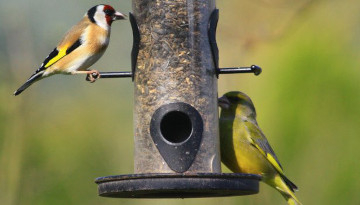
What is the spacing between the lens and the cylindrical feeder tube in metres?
9.59

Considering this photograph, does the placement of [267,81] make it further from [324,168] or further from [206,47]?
[206,47]

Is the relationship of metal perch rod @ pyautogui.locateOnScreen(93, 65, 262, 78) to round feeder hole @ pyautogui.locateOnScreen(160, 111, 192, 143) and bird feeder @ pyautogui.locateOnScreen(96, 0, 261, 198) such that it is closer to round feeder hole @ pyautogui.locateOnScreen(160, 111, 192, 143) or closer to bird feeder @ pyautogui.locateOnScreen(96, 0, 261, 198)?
bird feeder @ pyautogui.locateOnScreen(96, 0, 261, 198)

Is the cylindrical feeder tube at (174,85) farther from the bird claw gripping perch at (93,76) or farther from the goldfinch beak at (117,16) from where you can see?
the goldfinch beak at (117,16)

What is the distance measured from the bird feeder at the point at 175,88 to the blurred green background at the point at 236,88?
2.60m

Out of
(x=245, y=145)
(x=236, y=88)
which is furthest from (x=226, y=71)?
(x=236, y=88)

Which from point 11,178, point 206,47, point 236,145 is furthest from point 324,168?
point 11,178

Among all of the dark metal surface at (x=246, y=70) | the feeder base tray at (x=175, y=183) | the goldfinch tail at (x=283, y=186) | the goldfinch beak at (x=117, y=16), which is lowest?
the goldfinch tail at (x=283, y=186)

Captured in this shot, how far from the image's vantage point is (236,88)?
1295 cm

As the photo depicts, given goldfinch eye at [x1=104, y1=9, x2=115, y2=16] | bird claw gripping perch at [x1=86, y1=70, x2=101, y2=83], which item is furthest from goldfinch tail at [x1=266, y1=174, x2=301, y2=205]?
goldfinch eye at [x1=104, y1=9, x2=115, y2=16]

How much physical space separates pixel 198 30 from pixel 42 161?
12.2ft

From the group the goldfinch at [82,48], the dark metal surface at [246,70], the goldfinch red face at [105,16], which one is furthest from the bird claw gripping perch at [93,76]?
the dark metal surface at [246,70]

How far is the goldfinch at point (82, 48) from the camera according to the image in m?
11.5

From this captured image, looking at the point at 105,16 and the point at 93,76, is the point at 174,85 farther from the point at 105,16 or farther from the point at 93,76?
the point at 105,16

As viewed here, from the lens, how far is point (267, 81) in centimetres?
1278
